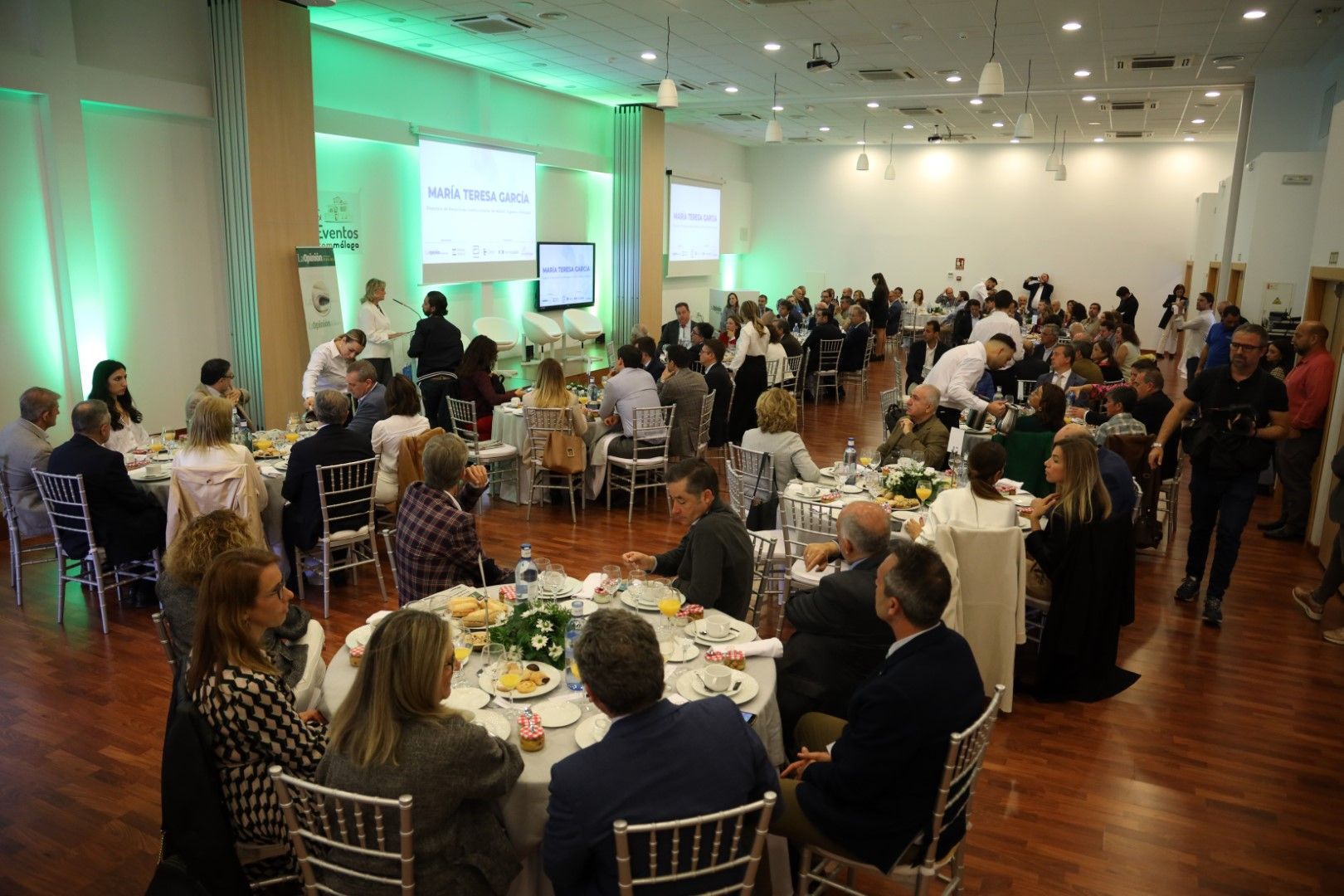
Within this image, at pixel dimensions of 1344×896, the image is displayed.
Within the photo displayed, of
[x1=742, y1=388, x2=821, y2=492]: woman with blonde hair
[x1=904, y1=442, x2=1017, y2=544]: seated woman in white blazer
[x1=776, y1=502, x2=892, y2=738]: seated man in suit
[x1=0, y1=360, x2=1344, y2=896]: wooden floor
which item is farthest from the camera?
[x1=742, y1=388, x2=821, y2=492]: woman with blonde hair

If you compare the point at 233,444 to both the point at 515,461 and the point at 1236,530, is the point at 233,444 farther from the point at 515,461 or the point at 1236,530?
the point at 1236,530

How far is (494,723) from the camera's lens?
258cm

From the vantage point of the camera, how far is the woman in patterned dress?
7.88ft

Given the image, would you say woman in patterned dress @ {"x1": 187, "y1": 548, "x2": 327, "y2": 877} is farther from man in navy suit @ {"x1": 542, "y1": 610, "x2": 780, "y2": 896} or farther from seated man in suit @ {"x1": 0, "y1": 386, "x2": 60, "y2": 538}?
seated man in suit @ {"x1": 0, "y1": 386, "x2": 60, "y2": 538}

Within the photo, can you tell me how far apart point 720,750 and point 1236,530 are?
4.72 meters

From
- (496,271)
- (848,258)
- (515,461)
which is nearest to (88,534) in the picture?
(515,461)

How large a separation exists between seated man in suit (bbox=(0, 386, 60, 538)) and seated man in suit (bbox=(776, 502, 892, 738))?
181 inches

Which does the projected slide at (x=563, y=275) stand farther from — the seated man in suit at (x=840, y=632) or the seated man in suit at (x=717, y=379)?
the seated man in suit at (x=840, y=632)

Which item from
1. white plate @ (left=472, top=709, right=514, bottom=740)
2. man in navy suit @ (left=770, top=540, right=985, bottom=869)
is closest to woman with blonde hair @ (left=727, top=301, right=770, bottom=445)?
man in navy suit @ (left=770, top=540, right=985, bottom=869)

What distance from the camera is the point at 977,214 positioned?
64.5ft

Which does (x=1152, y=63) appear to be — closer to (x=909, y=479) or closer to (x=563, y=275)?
(x=909, y=479)

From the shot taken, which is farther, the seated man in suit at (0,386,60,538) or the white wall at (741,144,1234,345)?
the white wall at (741,144,1234,345)

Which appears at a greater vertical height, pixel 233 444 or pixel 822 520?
pixel 233 444

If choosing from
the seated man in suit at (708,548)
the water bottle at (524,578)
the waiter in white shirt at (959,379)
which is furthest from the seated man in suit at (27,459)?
the waiter in white shirt at (959,379)
